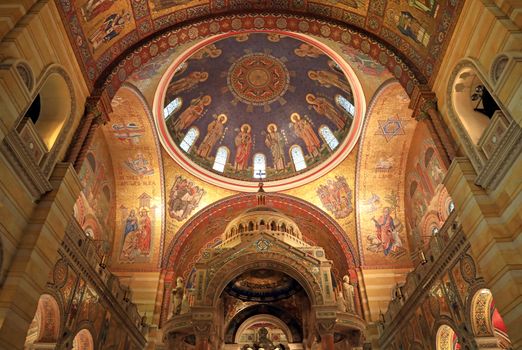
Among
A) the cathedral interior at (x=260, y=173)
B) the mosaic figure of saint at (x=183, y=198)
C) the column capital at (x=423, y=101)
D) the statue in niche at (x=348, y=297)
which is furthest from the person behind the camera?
the mosaic figure of saint at (x=183, y=198)

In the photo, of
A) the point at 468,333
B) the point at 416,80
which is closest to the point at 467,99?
the point at 416,80

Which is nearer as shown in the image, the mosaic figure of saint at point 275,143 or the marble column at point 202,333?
the marble column at point 202,333

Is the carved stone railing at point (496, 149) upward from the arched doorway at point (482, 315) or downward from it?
upward

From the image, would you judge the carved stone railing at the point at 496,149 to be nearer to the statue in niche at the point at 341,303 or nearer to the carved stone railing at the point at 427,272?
the carved stone railing at the point at 427,272

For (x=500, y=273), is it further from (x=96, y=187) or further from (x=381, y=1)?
(x=96, y=187)

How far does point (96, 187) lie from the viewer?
17797mm

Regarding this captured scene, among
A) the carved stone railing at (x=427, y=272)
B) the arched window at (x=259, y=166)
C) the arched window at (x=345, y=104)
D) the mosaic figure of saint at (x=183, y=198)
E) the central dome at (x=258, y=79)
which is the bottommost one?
the carved stone railing at (x=427, y=272)

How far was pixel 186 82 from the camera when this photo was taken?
65.0ft

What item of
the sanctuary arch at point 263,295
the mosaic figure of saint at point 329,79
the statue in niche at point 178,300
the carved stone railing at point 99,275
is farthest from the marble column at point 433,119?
the statue in niche at point 178,300

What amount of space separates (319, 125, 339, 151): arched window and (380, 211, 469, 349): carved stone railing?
8924 millimetres

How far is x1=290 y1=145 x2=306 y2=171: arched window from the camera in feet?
72.0

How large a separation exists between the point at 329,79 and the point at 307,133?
341 centimetres

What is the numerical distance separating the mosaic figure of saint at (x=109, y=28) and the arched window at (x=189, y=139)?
34.8 feet

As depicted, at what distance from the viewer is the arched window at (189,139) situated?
21.1 metres
